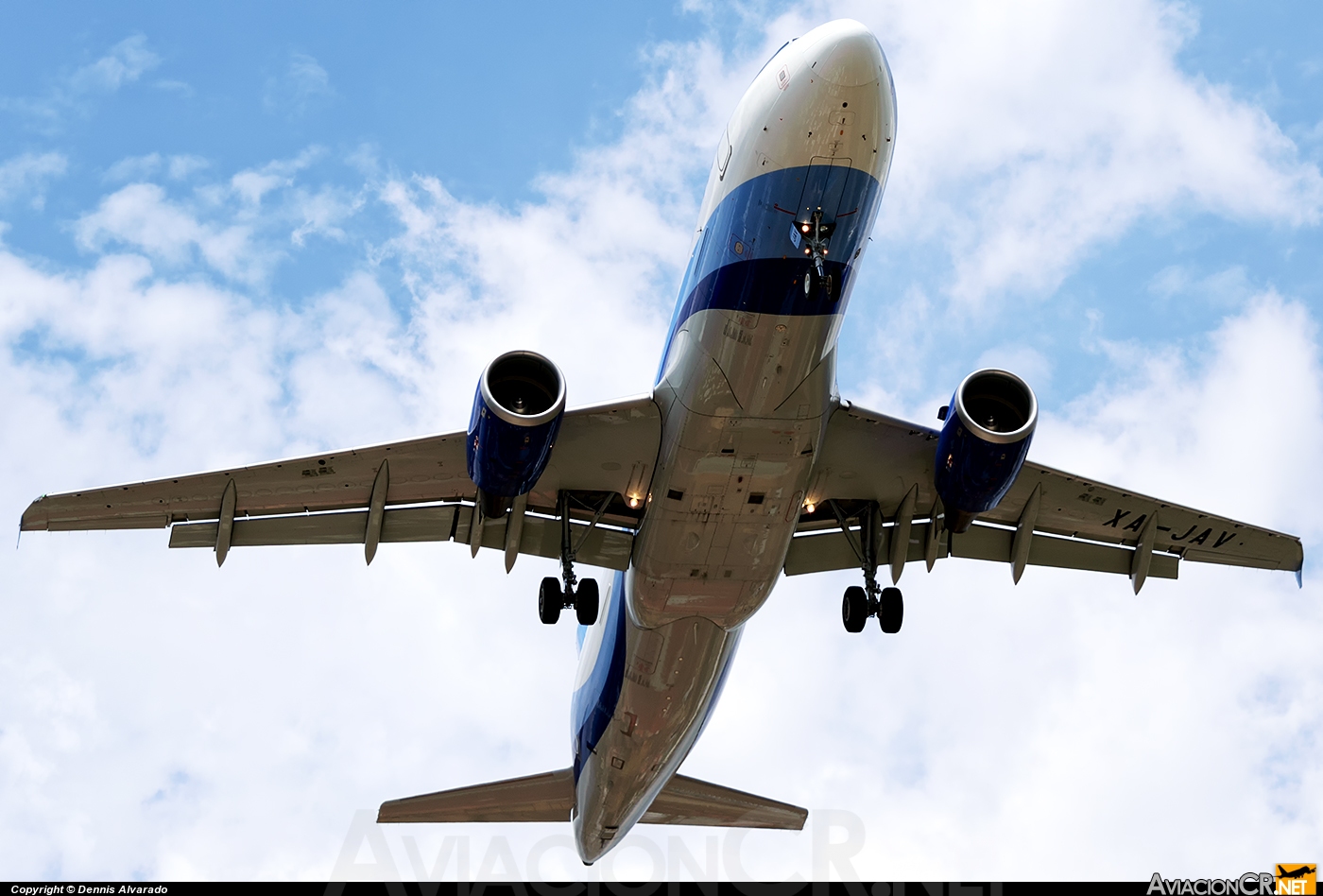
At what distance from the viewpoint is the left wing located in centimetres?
1775

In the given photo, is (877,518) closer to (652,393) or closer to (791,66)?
(652,393)

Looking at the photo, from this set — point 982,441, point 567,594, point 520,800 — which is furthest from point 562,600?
point 520,800

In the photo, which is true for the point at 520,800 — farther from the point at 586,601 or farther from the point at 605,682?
the point at 586,601

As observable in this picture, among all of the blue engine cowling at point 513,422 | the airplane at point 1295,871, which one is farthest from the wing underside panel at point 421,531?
the airplane at point 1295,871

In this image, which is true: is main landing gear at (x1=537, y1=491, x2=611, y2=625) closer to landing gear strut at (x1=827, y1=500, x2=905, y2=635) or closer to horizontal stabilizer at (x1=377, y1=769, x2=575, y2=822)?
landing gear strut at (x1=827, y1=500, x2=905, y2=635)

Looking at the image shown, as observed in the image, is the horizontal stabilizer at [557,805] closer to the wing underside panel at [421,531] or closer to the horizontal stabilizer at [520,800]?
the horizontal stabilizer at [520,800]

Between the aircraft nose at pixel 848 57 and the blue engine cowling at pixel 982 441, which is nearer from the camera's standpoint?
the aircraft nose at pixel 848 57

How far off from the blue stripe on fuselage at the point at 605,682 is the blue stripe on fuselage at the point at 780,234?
17.3ft

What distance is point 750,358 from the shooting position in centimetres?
1471

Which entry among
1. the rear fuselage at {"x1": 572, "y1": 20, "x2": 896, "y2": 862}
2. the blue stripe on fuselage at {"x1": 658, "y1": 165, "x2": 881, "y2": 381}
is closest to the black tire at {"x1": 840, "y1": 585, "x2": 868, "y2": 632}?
the rear fuselage at {"x1": 572, "y1": 20, "x2": 896, "y2": 862}

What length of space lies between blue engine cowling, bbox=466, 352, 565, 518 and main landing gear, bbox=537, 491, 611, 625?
2144 millimetres

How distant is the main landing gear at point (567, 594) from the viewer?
17312mm

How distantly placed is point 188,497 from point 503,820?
353 inches

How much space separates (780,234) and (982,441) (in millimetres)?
3306
